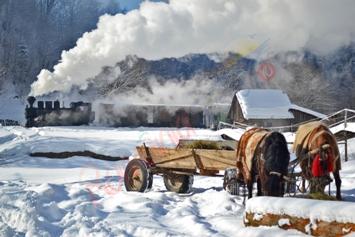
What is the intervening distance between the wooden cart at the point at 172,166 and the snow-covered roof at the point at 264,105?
29.4m

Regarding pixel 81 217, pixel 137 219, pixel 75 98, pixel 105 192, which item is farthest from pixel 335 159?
pixel 75 98

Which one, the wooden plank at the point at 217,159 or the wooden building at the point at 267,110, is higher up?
the wooden building at the point at 267,110

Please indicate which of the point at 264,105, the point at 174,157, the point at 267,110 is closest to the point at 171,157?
the point at 174,157

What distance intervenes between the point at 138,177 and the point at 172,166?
2.85ft

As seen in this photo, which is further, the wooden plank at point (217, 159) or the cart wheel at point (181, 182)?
the cart wheel at point (181, 182)

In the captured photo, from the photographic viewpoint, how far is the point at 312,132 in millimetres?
8820

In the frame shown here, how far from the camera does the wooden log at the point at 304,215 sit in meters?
5.65

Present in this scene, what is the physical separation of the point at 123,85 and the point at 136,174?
40.2 meters

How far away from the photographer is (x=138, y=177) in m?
11.5

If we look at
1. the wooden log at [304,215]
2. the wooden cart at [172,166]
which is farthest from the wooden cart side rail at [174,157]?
the wooden log at [304,215]

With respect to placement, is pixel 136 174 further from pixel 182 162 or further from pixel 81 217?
pixel 81 217

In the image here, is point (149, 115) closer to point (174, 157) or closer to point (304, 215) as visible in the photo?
point (174, 157)

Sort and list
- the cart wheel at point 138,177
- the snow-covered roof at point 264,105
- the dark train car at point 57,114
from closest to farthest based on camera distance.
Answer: the cart wheel at point 138,177
the dark train car at point 57,114
the snow-covered roof at point 264,105

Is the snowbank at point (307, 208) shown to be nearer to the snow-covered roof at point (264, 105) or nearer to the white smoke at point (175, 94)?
the snow-covered roof at point (264, 105)
